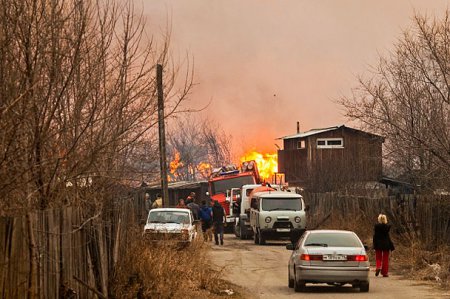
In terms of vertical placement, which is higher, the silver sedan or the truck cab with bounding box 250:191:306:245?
the truck cab with bounding box 250:191:306:245

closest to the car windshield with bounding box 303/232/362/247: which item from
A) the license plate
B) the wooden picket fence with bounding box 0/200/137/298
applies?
the license plate

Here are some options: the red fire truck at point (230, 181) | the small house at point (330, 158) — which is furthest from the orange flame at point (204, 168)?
the red fire truck at point (230, 181)

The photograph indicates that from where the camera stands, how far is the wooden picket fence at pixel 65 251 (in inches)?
448

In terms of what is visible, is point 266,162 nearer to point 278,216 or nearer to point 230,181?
point 230,181

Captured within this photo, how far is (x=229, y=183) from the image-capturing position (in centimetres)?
5669

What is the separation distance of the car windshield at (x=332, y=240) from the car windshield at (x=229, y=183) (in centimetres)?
3296

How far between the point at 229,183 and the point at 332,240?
33685mm

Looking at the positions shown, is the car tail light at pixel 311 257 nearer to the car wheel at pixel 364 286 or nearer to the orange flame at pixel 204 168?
the car wheel at pixel 364 286

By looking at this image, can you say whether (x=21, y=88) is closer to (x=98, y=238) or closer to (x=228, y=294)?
(x=98, y=238)

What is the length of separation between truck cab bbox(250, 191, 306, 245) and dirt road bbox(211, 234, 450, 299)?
17.4 feet

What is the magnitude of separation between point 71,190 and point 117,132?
1.17 meters

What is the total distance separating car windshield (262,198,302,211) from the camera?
43781 mm

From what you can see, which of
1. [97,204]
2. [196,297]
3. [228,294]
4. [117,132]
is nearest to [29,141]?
[117,132]

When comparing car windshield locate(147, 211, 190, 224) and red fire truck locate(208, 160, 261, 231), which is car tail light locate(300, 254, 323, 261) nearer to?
car windshield locate(147, 211, 190, 224)
